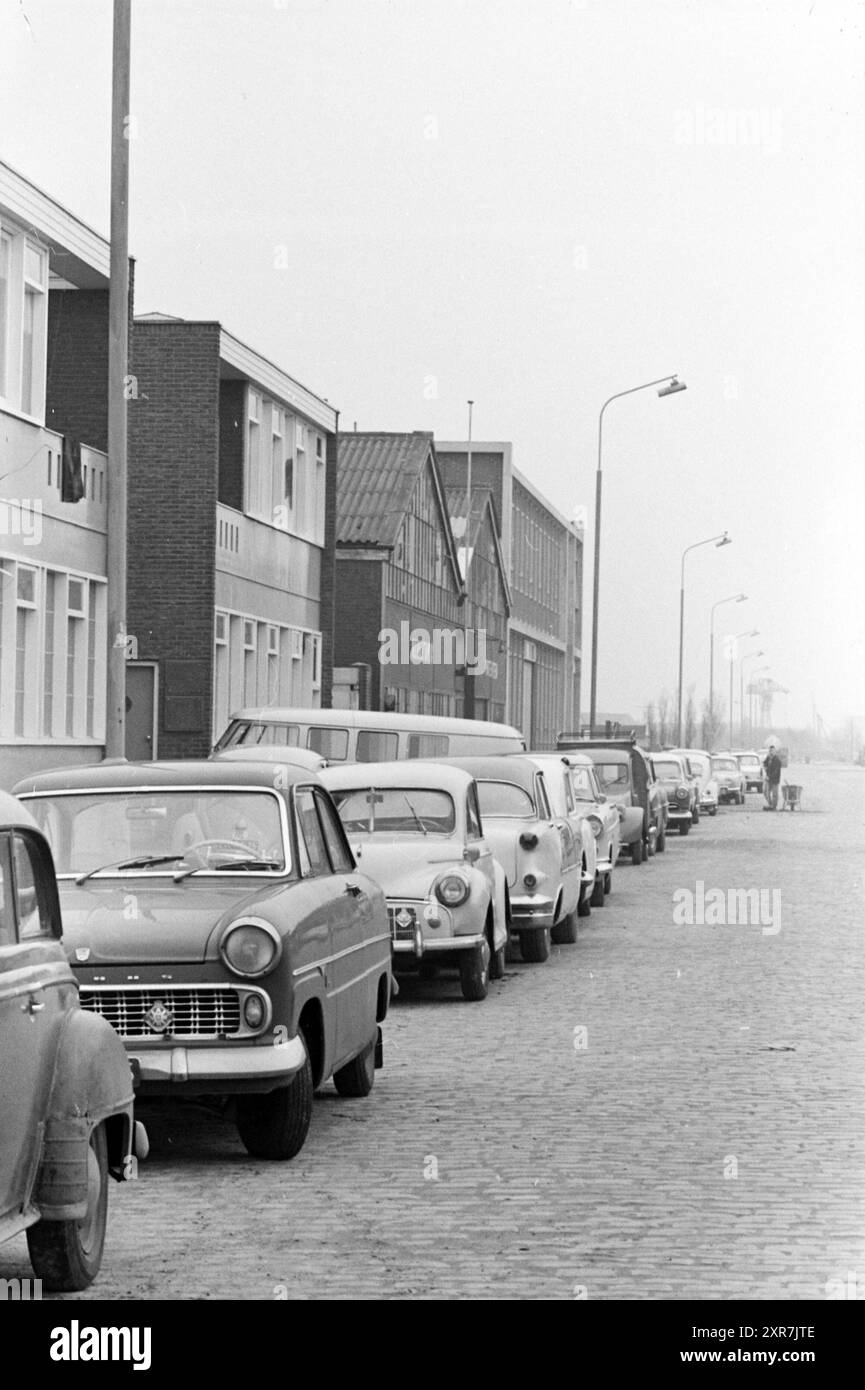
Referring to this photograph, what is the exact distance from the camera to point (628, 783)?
3669 centimetres

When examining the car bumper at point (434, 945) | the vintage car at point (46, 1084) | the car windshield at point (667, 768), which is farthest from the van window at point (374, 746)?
the car windshield at point (667, 768)

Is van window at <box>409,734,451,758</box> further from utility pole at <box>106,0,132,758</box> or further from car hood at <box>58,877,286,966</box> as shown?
car hood at <box>58,877,286,966</box>

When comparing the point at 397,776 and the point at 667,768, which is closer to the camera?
the point at 397,776

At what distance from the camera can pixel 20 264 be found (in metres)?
27.7

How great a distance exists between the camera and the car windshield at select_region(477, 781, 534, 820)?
65.0 ft

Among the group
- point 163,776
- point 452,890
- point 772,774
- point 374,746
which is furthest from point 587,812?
point 772,774

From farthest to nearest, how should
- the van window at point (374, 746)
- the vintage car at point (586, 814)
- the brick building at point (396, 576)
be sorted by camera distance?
the brick building at point (396, 576)
the van window at point (374, 746)
the vintage car at point (586, 814)

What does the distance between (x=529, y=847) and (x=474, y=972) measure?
10.4ft

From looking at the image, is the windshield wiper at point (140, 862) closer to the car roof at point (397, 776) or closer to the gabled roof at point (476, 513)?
the car roof at point (397, 776)

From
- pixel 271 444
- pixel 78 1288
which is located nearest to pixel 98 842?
pixel 78 1288

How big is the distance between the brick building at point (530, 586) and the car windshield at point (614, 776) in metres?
40.9

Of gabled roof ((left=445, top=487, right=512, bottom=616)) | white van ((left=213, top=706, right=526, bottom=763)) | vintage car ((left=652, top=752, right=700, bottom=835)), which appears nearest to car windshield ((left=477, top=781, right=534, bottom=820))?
white van ((left=213, top=706, right=526, bottom=763))

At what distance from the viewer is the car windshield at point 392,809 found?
642 inches

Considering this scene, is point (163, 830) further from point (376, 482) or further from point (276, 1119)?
point (376, 482)
